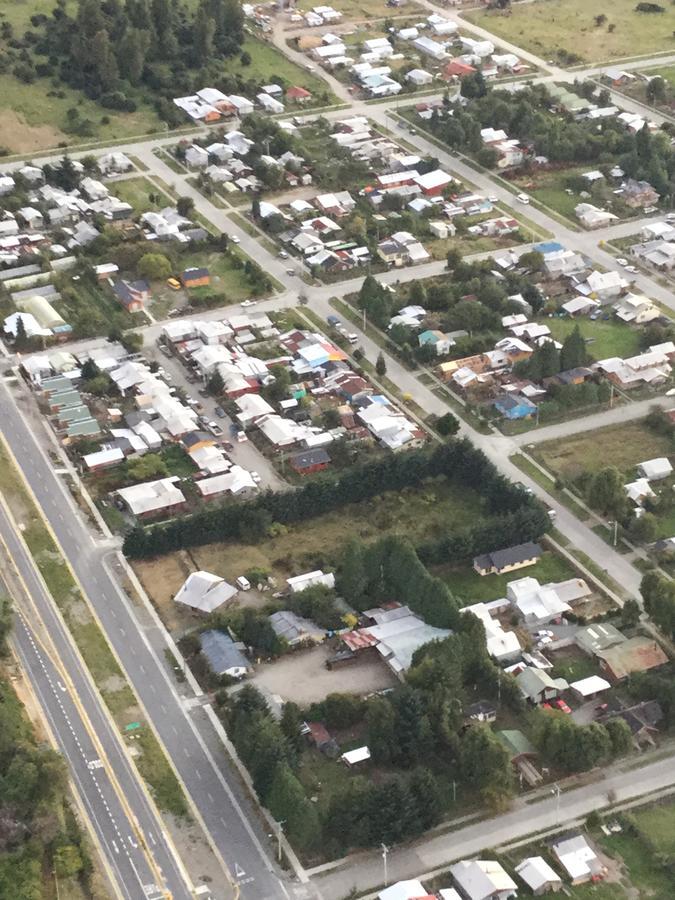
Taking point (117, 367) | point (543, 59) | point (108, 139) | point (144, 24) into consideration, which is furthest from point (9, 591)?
point (543, 59)

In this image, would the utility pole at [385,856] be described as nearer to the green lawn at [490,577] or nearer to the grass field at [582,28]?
the green lawn at [490,577]

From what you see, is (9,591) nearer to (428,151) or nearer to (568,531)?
(568,531)

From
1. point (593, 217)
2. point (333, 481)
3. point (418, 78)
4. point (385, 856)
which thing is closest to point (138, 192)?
point (418, 78)

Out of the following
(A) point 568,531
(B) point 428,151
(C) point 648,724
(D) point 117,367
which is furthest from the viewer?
(B) point 428,151

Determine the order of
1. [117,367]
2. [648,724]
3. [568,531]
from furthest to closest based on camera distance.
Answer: [117,367]
[568,531]
[648,724]

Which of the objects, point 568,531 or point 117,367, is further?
point 117,367

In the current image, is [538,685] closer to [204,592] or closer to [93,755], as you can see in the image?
[204,592]
